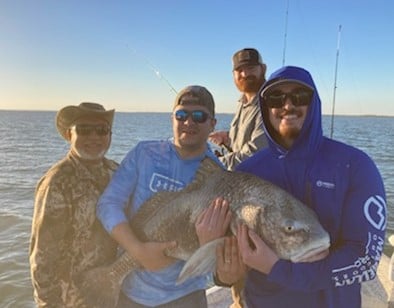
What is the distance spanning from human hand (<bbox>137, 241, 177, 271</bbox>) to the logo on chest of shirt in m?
0.43

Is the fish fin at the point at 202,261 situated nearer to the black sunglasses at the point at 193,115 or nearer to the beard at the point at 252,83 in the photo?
the black sunglasses at the point at 193,115

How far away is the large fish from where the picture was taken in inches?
101

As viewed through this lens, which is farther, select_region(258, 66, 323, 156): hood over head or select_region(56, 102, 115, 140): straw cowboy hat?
select_region(56, 102, 115, 140): straw cowboy hat

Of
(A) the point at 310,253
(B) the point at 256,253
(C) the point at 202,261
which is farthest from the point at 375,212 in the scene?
(C) the point at 202,261

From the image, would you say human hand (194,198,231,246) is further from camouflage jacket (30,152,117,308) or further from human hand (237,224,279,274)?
camouflage jacket (30,152,117,308)

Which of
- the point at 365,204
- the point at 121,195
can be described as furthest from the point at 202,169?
the point at 365,204

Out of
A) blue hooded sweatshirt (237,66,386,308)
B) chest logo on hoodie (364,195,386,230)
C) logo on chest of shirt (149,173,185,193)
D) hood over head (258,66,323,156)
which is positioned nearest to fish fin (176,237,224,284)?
blue hooded sweatshirt (237,66,386,308)

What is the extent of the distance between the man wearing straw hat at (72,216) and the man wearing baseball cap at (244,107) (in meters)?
1.75

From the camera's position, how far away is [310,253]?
2.52 metres

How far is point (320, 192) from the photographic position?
8.48ft

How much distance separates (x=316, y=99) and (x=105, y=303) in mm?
2253

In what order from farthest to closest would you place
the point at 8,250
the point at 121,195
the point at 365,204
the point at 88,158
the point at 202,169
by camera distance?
the point at 8,250, the point at 88,158, the point at 121,195, the point at 202,169, the point at 365,204

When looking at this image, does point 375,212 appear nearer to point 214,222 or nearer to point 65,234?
point 214,222

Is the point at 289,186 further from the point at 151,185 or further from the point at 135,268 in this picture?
the point at 135,268
